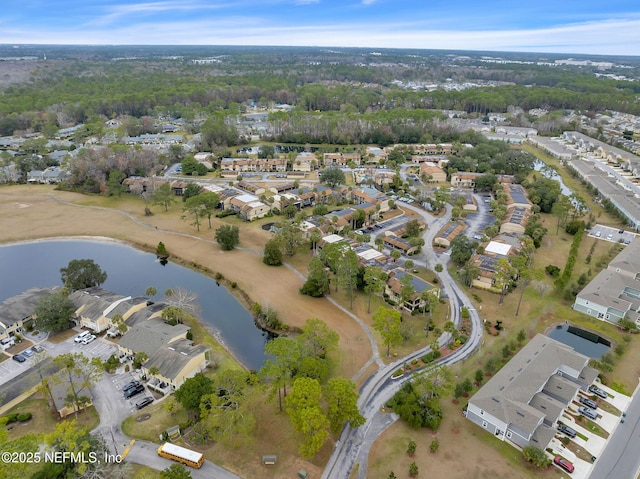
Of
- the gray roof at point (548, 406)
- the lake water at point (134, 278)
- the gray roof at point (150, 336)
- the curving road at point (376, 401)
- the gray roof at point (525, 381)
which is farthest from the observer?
the lake water at point (134, 278)

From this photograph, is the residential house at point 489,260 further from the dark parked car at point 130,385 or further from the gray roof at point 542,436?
the dark parked car at point 130,385

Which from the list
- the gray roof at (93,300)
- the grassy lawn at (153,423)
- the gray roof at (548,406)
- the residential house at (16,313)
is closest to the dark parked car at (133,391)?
the grassy lawn at (153,423)

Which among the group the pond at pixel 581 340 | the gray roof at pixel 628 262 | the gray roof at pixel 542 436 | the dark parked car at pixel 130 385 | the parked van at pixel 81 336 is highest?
the gray roof at pixel 542 436

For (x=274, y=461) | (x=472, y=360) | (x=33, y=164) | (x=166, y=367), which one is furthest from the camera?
(x=33, y=164)

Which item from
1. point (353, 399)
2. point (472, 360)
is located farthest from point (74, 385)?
point (472, 360)

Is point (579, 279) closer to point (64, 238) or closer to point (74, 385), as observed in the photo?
point (74, 385)

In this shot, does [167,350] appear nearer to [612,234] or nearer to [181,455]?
[181,455]

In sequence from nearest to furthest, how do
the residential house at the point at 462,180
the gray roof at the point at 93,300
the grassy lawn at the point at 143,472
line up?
the grassy lawn at the point at 143,472, the gray roof at the point at 93,300, the residential house at the point at 462,180

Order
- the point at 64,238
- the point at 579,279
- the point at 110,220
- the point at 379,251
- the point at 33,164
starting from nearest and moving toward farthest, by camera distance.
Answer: the point at 579,279, the point at 379,251, the point at 64,238, the point at 110,220, the point at 33,164
